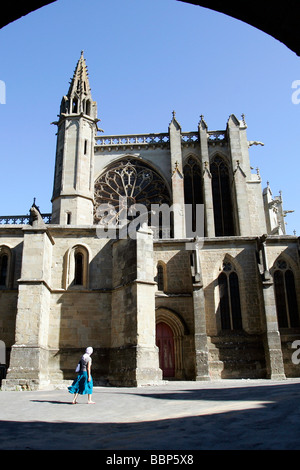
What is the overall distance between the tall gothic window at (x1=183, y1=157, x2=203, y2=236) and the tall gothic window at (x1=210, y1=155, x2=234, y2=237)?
0.92 metres

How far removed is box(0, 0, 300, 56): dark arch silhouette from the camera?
2.88m

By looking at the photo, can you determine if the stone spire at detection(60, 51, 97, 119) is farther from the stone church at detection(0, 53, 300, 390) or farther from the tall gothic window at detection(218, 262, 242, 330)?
the tall gothic window at detection(218, 262, 242, 330)

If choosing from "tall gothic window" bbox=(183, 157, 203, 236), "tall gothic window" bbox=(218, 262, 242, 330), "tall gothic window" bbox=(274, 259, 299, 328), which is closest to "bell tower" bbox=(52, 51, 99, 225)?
"tall gothic window" bbox=(183, 157, 203, 236)

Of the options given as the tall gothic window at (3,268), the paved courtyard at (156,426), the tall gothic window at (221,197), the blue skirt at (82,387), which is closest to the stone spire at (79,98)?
the tall gothic window at (221,197)

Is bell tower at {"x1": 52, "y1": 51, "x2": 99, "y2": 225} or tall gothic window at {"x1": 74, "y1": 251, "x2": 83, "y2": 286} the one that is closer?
tall gothic window at {"x1": 74, "y1": 251, "x2": 83, "y2": 286}

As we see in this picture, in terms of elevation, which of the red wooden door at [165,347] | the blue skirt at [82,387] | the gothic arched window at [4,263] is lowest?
the blue skirt at [82,387]

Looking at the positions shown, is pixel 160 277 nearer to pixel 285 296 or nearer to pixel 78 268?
pixel 78 268

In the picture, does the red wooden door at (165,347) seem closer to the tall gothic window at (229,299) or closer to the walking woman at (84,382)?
the tall gothic window at (229,299)

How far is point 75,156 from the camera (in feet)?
84.8

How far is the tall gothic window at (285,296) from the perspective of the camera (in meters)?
17.5

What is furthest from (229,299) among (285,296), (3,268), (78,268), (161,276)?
(3,268)

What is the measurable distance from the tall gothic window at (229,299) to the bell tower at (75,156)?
32.8ft

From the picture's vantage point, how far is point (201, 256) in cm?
1806

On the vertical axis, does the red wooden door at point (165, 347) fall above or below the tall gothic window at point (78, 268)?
below
